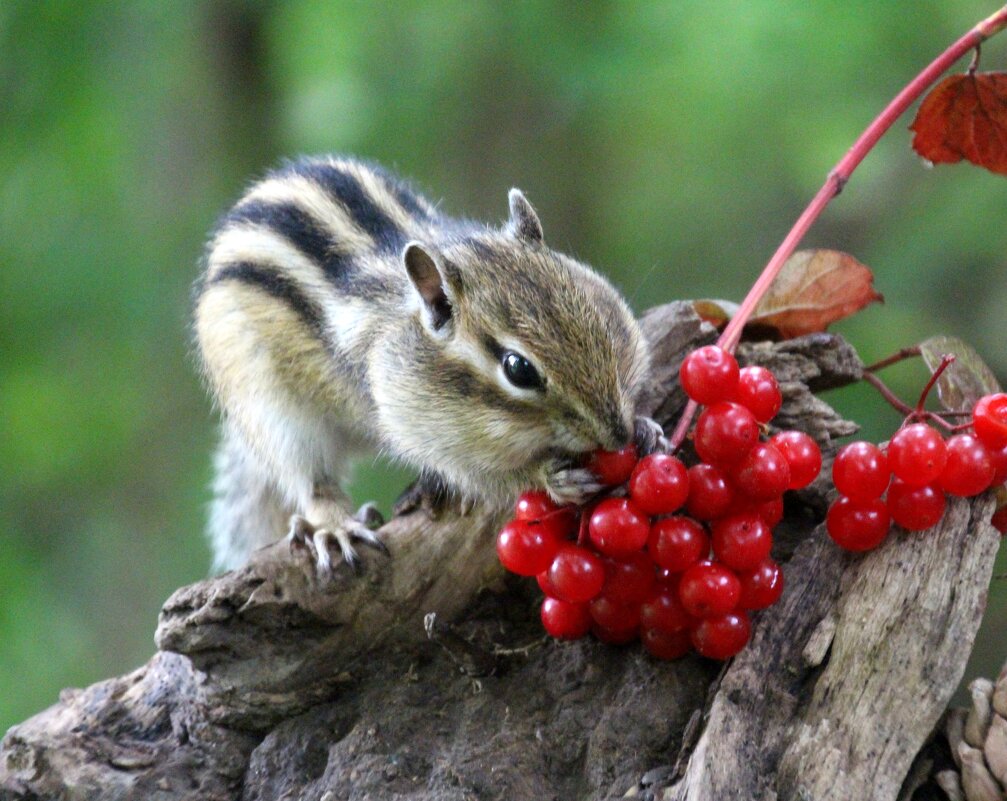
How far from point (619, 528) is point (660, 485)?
0.30 ft

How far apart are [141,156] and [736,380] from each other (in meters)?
3.58

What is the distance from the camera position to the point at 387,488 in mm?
4355

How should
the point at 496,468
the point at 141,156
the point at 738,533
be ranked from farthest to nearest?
the point at 141,156 → the point at 496,468 → the point at 738,533

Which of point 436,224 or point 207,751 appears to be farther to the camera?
point 436,224

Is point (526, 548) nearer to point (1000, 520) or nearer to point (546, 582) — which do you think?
point (546, 582)

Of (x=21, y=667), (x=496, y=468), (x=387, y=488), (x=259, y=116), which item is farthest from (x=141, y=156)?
(x=496, y=468)

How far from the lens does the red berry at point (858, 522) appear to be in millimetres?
1713

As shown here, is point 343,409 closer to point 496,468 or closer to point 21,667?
point 496,468

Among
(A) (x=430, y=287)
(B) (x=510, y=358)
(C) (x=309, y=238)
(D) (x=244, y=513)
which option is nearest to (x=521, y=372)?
(B) (x=510, y=358)

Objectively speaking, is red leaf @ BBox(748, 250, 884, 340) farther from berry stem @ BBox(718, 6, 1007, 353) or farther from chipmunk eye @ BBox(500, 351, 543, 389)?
chipmunk eye @ BBox(500, 351, 543, 389)

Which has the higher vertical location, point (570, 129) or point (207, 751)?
point (570, 129)

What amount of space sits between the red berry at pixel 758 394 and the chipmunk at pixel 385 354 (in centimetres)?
23

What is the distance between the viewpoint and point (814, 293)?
2.17m

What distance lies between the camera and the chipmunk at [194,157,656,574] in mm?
1962
